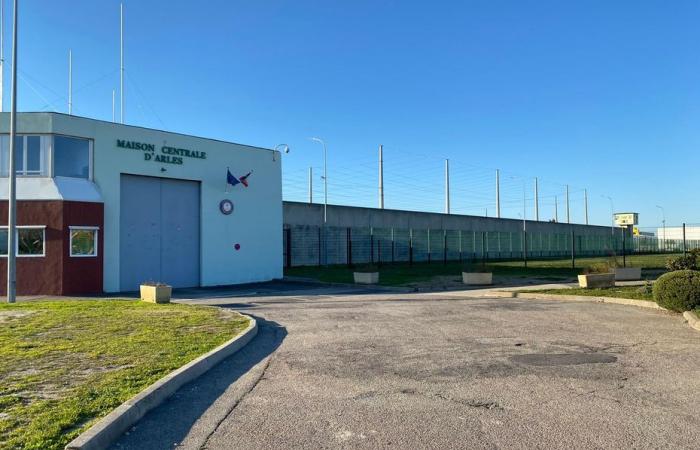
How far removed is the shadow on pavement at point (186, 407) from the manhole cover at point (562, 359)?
12.9ft

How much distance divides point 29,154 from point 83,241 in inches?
150

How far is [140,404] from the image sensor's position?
18.6ft

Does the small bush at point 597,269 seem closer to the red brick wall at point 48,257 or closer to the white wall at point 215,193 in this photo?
the white wall at point 215,193

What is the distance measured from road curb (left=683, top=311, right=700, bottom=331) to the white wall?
19096mm

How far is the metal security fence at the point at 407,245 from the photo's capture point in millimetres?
37094

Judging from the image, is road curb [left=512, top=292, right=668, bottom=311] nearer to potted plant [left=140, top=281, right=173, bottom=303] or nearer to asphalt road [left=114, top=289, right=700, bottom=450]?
asphalt road [left=114, top=289, right=700, bottom=450]

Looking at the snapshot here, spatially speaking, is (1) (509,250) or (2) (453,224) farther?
(1) (509,250)

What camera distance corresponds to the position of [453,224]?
53.6 metres

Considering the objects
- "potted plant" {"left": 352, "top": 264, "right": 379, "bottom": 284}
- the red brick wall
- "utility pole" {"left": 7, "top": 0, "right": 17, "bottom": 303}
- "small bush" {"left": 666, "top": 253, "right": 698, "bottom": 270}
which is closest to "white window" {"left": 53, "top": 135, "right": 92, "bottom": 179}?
the red brick wall

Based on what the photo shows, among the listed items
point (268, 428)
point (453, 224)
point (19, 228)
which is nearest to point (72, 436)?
point (268, 428)

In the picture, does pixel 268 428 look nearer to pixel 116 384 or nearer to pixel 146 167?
pixel 116 384

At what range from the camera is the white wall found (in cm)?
2225

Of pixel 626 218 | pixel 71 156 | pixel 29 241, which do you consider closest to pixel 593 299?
pixel 71 156

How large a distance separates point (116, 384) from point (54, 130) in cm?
1779
